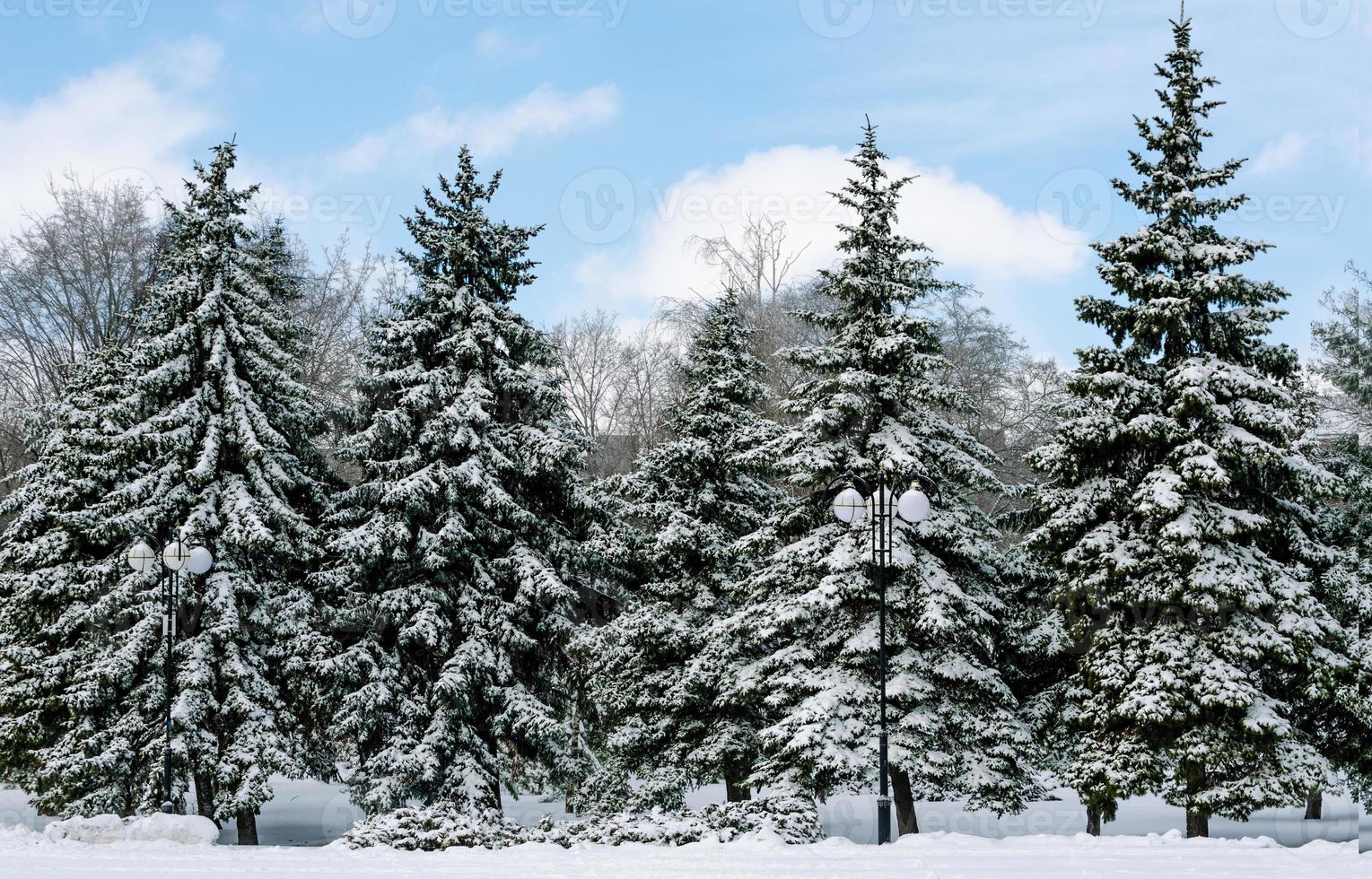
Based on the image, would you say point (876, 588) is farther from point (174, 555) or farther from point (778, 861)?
point (174, 555)

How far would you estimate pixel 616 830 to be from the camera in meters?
12.8

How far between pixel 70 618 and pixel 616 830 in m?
11.7

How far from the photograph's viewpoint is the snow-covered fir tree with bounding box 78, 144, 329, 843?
17.4m

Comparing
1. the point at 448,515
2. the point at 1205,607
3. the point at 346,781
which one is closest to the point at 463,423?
the point at 448,515

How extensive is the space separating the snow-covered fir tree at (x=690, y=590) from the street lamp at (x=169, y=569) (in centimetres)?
637

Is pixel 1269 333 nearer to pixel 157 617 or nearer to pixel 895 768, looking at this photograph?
pixel 895 768

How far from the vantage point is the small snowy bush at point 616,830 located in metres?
12.4

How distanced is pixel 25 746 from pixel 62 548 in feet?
11.7

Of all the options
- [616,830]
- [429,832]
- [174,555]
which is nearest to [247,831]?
[174,555]

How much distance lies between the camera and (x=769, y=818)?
12547mm

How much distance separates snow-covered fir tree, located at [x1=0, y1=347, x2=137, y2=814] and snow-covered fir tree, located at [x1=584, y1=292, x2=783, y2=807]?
25.5 feet

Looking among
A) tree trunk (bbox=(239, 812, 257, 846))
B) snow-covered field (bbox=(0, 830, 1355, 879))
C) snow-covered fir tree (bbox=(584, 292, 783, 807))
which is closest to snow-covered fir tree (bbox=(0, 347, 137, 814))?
tree trunk (bbox=(239, 812, 257, 846))

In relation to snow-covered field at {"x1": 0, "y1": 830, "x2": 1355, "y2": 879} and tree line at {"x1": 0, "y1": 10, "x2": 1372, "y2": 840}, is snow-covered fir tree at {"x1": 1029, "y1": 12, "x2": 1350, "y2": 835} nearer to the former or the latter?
tree line at {"x1": 0, "y1": 10, "x2": 1372, "y2": 840}

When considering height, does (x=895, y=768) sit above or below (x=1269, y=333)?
below
